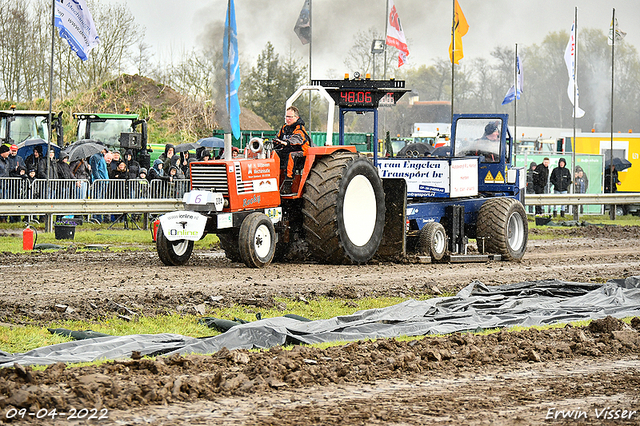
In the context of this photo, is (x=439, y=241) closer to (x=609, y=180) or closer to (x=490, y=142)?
(x=490, y=142)

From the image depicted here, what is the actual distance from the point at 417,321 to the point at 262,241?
4671mm

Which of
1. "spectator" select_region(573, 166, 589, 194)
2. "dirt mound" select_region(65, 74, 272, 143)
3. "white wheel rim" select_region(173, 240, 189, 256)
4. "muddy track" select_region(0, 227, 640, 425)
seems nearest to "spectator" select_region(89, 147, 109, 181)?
"white wheel rim" select_region(173, 240, 189, 256)

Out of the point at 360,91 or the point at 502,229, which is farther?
the point at 502,229

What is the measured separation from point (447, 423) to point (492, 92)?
8175 cm

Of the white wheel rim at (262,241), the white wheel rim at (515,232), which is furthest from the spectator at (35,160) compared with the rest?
the white wheel rim at (515,232)

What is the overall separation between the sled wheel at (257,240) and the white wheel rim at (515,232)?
4786 mm

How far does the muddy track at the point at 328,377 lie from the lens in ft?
16.5

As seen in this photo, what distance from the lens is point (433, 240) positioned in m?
14.1

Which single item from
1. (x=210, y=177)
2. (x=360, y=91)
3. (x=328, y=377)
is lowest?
(x=328, y=377)

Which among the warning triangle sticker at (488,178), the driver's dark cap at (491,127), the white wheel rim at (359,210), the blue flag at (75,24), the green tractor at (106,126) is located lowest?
the white wheel rim at (359,210)

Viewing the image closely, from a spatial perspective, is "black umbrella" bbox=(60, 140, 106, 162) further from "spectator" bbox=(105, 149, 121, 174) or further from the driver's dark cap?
the driver's dark cap

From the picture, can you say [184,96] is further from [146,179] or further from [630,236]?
[630,236]

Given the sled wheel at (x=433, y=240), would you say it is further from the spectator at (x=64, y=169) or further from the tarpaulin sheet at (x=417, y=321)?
the spectator at (x=64, y=169)

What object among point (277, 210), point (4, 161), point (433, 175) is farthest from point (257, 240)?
point (4, 161)
